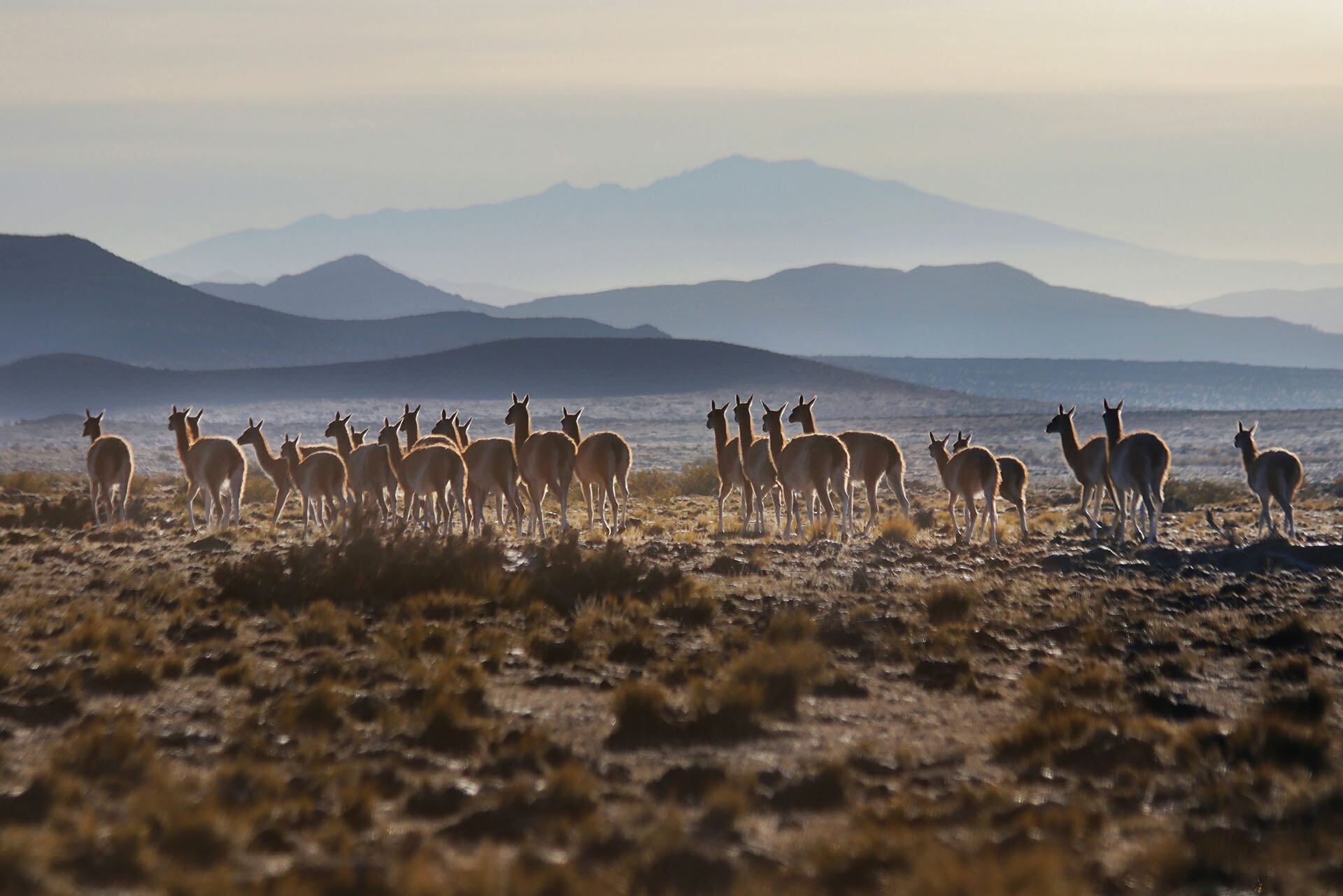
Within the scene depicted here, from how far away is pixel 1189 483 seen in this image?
38.8 m

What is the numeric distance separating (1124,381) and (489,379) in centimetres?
7100

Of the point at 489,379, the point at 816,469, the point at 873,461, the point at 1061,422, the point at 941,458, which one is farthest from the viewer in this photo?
the point at 489,379

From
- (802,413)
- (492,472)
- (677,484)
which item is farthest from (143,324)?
(492,472)

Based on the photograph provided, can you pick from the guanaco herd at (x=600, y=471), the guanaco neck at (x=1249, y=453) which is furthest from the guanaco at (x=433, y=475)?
the guanaco neck at (x=1249, y=453)

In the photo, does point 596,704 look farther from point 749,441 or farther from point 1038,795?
point 749,441

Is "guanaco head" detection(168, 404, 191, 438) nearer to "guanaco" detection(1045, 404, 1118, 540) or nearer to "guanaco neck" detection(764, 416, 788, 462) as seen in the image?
"guanaco neck" detection(764, 416, 788, 462)

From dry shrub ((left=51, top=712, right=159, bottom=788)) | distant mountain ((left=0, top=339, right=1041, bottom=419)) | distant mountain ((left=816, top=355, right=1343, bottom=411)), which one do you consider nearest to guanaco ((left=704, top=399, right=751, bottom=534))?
dry shrub ((left=51, top=712, right=159, bottom=788))

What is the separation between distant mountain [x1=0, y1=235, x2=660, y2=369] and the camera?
440 ft

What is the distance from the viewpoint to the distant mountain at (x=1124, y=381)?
132250 millimetres

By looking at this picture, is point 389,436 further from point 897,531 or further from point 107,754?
point 107,754

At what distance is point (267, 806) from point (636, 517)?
1750 centimetres

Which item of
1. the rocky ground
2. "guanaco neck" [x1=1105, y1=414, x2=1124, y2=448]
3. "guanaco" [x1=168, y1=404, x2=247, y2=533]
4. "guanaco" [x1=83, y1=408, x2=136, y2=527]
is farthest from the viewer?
"guanaco neck" [x1=1105, y1=414, x2=1124, y2=448]

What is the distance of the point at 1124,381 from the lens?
144875mm

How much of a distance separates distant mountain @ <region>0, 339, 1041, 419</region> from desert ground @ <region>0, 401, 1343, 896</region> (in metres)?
83.0
